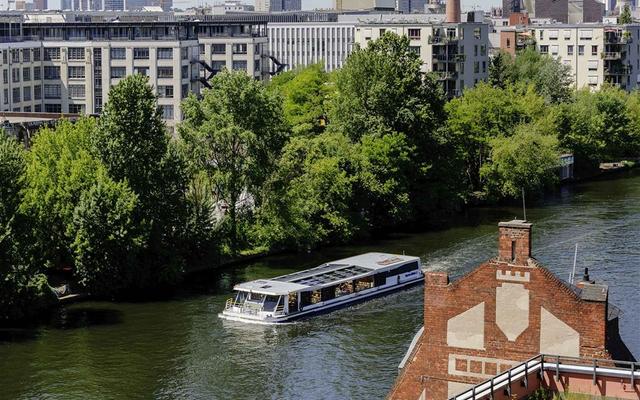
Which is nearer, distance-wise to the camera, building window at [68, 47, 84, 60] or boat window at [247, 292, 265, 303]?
boat window at [247, 292, 265, 303]

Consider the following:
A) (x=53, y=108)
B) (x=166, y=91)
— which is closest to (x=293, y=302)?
(x=166, y=91)

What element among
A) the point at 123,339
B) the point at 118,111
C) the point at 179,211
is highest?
the point at 118,111

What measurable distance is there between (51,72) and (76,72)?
7.67ft

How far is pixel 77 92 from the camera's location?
11150cm

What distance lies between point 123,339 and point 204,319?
456 cm

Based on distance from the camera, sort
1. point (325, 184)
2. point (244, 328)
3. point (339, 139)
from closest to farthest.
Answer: point (244, 328) → point (325, 184) → point (339, 139)

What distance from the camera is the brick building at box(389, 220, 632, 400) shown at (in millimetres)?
29109

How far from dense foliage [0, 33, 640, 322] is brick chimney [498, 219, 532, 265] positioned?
31.2m

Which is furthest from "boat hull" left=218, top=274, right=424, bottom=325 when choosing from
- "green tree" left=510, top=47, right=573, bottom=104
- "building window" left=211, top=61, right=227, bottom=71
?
"building window" left=211, top=61, right=227, bottom=71

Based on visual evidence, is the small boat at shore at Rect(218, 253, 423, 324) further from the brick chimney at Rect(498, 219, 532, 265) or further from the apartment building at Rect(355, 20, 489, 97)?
the apartment building at Rect(355, 20, 489, 97)

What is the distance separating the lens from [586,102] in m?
116

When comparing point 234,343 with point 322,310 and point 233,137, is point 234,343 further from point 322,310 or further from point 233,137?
point 233,137

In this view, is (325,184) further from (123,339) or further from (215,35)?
(215,35)

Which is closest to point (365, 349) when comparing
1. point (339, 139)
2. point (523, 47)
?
point (339, 139)
